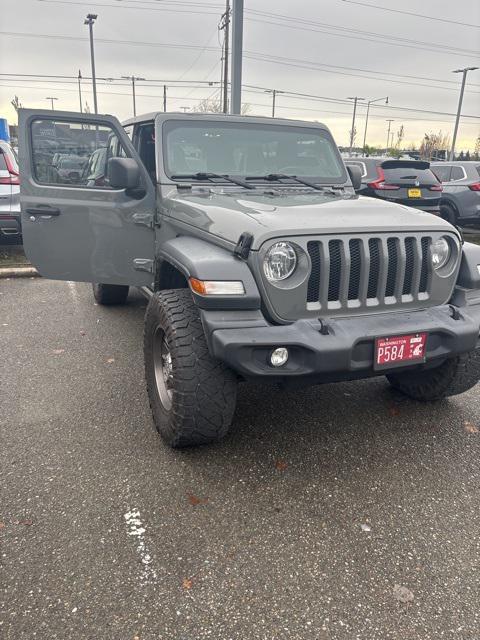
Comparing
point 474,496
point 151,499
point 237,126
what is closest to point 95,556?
point 151,499

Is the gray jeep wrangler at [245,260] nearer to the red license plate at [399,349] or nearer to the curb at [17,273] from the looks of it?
the red license plate at [399,349]

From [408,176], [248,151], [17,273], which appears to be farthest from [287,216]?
[408,176]

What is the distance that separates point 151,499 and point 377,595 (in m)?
1.19

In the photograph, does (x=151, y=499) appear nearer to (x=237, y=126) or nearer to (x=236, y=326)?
(x=236, y=326)

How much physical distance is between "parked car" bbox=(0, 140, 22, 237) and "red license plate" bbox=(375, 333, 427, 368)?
21.4ft

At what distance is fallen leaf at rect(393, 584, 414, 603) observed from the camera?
2127 millimetres

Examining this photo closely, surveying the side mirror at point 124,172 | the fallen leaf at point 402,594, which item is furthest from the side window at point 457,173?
the fallen leaf at point 402,594

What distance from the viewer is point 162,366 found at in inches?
132

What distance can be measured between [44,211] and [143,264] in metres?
0.90

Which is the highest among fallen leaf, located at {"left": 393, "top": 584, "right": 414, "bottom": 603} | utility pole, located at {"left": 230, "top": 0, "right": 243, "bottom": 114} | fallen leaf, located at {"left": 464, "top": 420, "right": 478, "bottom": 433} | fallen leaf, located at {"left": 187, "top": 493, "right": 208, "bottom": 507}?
utility pole, located at {"left": 230, "top": 0, "right": 243, "bottom": 114}

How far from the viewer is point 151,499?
2.70m

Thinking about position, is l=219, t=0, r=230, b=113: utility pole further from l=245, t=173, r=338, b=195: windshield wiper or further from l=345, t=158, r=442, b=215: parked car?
l=245, t=173, r=338, b=195: windshield wiper

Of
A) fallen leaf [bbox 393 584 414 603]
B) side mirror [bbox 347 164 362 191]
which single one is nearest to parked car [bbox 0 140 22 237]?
side mirror [bbox 347 164 362 191]

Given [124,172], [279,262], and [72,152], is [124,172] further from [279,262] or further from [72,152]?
[279,262]
